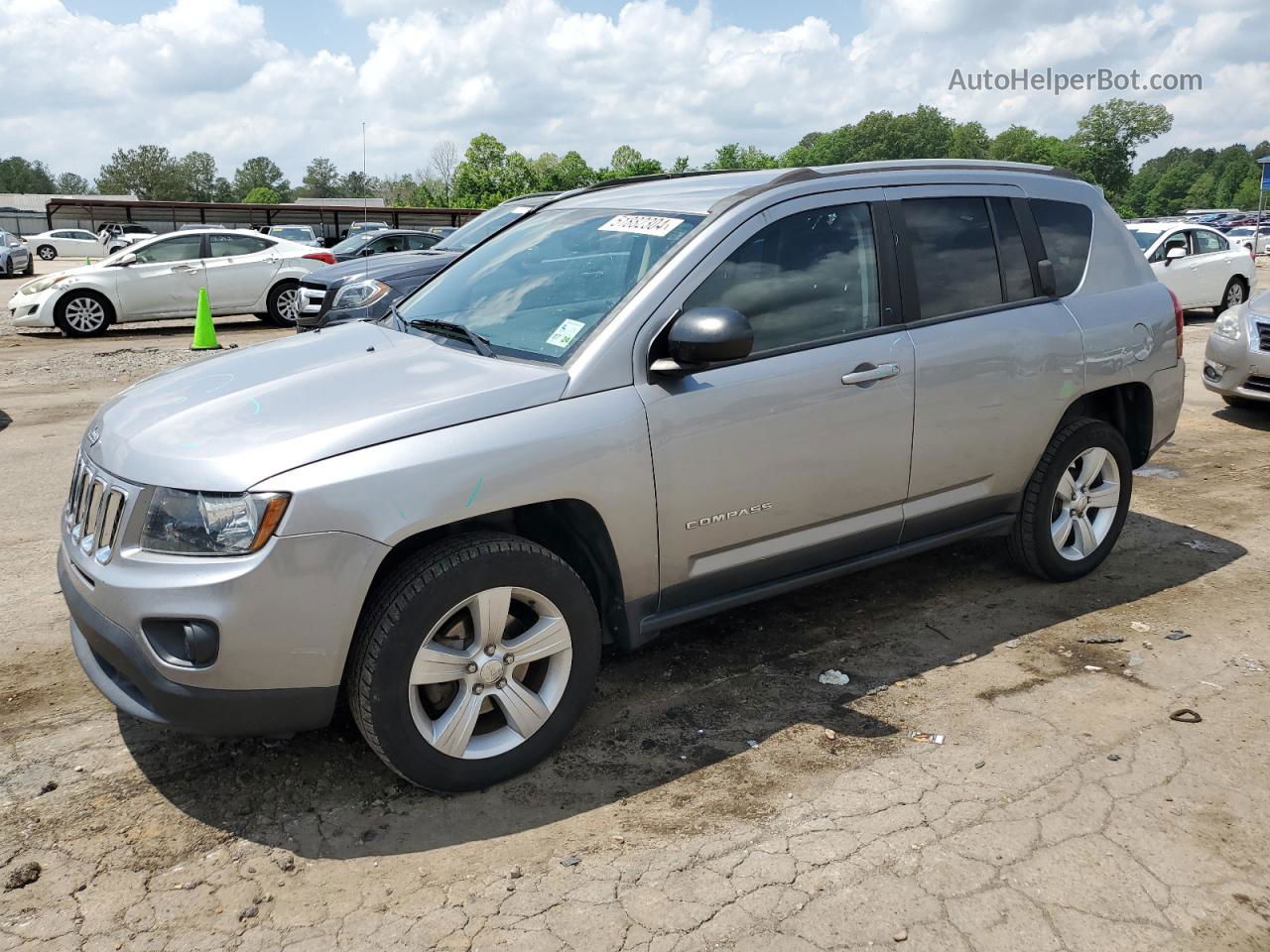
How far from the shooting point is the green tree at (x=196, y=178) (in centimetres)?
10575


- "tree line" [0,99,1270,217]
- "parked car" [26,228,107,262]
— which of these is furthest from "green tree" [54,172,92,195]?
"parked car" [26,228,107,262]

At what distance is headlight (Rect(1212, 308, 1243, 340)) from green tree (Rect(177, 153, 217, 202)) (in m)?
110

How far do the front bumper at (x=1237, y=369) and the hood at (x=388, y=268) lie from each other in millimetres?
7203

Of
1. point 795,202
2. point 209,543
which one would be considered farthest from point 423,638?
point 795,202

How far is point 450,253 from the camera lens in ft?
37.3

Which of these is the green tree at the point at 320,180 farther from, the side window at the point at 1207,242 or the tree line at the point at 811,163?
the side window at the point at 1207,242

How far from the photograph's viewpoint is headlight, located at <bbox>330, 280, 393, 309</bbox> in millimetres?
10562

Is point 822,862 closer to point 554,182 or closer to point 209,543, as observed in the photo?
point 209,543

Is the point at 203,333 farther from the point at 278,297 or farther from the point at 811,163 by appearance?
the point at 811,163

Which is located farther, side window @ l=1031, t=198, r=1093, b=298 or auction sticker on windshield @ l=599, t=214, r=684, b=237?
side window @ l=1031, t=198, r=1093, b=298

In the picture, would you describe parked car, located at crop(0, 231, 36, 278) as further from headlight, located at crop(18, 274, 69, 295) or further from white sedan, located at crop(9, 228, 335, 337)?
headlight, located at crop(18, 274, 69, 295)

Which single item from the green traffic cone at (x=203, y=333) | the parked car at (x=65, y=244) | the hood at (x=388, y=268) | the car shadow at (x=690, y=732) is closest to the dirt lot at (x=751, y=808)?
the car shadow at (x=690, y=732)

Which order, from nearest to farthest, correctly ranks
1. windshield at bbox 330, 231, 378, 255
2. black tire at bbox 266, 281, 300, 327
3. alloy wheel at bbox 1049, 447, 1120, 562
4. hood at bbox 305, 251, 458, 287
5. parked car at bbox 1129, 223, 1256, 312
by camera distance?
alloy wheel at bbox 1049, 447, 1120, 562 → hood at bbox 305, 251, 458, 287 → parked car at bbox 1129, 223, 1256, 312 → black tire at bbox 266, 281, 300, 327 → windshield at bbox 330, 231, 378, 255

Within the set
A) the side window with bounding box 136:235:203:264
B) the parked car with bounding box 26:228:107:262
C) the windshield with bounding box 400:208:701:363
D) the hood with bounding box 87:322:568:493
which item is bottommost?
the hood with bounding box 87:322:568:493
